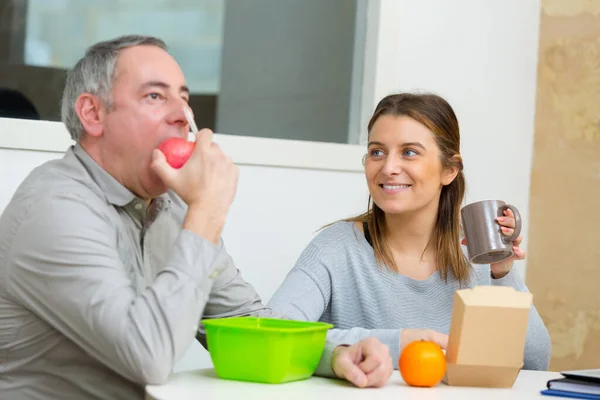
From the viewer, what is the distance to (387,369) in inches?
57.4

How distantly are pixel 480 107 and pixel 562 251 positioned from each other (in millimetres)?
578

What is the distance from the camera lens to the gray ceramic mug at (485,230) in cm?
190

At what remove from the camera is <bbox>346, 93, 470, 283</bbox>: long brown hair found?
2.20 metres

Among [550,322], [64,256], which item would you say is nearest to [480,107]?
[550,322]

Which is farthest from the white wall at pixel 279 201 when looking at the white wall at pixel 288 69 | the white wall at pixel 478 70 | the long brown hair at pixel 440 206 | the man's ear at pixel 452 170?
the man's ear at pixel 452 170

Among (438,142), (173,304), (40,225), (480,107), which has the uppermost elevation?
(480,107)

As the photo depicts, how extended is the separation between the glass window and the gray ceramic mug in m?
1.03

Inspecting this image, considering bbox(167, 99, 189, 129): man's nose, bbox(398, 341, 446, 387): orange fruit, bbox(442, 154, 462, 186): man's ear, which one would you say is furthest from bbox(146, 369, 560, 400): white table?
bbox(442, 154, 462, 186): man's ear

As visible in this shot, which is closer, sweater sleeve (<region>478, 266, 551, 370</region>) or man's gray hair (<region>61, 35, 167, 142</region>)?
man's gray hair (<region>61, 35, 167, 142</region>)

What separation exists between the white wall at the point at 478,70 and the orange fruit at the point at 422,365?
1.53 metres

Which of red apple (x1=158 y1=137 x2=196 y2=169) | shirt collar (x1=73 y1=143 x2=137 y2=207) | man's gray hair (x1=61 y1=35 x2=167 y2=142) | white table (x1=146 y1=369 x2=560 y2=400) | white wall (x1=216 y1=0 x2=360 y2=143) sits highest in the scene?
white wall (x1=216 y1=0 x2=360 y2=143)

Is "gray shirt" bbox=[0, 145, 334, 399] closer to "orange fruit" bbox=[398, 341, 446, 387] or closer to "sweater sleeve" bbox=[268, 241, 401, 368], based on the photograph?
"orange fruit" bbox=[398, 341, 446, 387]

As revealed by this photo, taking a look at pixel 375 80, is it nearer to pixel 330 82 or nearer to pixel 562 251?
pixel 330 82

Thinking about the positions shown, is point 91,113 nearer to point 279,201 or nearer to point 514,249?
point 514,249
